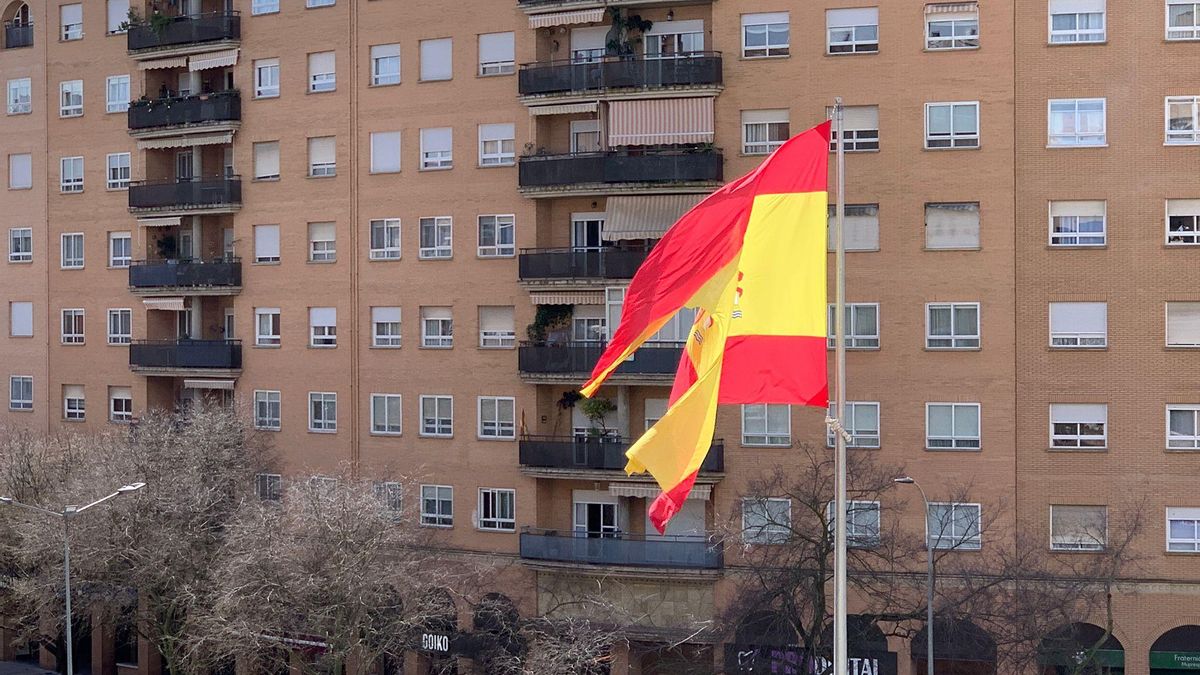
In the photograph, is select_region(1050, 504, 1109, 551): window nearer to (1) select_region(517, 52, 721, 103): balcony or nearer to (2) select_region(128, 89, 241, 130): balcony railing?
(1) select_region(517, 52, 721, 103): balcony

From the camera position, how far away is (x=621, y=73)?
4653cm

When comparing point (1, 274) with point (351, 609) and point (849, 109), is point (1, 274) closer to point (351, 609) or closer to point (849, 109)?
point (351, 609)

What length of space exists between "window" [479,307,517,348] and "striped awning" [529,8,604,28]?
8.73 metres

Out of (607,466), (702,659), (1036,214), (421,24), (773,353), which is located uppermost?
(421,24)

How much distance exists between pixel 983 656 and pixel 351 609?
16290 mm

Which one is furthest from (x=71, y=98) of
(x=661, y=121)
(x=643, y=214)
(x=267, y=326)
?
(x=661, y=121)

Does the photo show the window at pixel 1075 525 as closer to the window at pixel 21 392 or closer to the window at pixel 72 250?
the window at pixel 72 250

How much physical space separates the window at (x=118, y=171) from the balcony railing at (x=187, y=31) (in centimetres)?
402

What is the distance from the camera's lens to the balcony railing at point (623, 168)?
45406 millimetres

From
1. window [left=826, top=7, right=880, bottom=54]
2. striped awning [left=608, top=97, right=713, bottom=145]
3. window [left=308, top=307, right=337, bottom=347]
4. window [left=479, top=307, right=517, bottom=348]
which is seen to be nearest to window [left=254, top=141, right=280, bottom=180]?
window [left=308, top=307, right=337, bottom=347]

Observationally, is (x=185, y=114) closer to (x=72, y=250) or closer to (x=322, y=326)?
(x=72, y=250)

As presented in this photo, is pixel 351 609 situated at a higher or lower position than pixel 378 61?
lower

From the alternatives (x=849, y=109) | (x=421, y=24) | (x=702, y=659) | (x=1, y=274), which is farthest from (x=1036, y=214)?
(x=1, y=274)

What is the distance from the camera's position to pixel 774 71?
149ft
